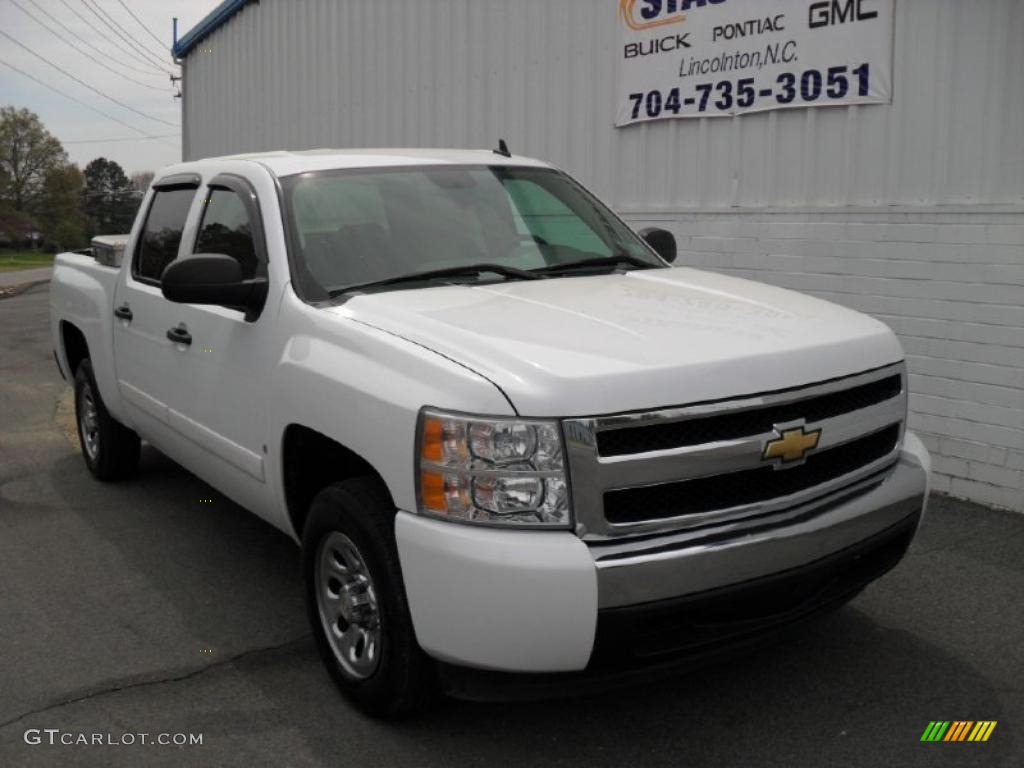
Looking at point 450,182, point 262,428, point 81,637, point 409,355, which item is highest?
point 450,182

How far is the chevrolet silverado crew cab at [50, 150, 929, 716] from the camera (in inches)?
114

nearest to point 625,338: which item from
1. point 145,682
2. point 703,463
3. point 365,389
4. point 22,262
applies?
point 703,463

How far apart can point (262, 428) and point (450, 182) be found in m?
1.38

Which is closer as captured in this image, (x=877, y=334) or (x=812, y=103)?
(x=877, y=334)

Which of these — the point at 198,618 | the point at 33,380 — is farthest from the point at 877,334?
the point at 33,380

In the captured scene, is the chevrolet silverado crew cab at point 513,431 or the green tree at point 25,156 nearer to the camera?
the chevrolet silverado crew cab at point 513,431

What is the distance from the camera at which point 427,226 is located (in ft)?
14.1

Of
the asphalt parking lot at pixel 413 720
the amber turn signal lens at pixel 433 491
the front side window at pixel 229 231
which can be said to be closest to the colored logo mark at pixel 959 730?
the asphalt parking lot at pixel 413 720

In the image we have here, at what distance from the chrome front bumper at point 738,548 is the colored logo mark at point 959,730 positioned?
0.64 m

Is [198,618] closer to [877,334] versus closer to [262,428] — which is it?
[262,428]

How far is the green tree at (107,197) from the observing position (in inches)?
3932

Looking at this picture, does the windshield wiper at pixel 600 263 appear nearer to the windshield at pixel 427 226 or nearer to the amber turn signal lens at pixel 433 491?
the windshield at pixel 427 226

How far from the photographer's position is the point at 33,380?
34.4ft

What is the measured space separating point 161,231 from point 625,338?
10.1 ft
